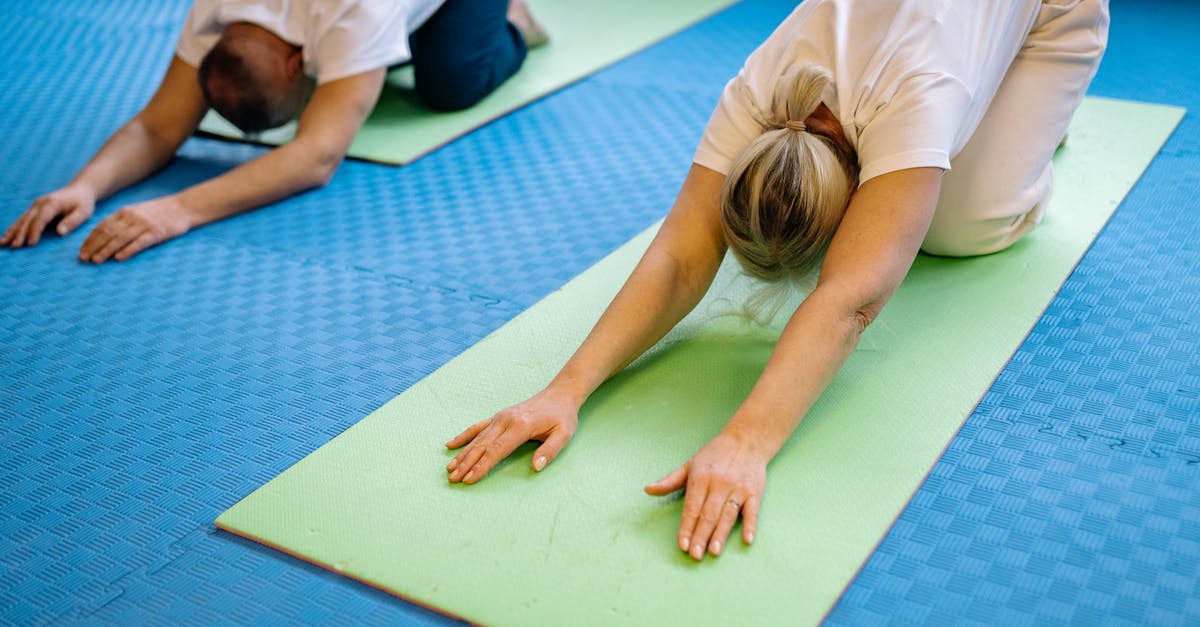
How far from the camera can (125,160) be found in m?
3.02

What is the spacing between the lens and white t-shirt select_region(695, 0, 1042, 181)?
1802 mm

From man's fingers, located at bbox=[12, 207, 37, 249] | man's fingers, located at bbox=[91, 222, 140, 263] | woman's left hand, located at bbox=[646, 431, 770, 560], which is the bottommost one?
woman's left hand, located at bbox=[646, 431, 770, 560]

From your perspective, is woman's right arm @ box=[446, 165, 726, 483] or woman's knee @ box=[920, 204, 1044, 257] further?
woman's knee @ box=[920, 204, 1044, 257]

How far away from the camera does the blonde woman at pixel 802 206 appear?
5.57 feet

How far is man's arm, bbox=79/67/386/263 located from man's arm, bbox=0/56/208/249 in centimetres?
21

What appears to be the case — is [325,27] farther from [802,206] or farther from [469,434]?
[802,206]

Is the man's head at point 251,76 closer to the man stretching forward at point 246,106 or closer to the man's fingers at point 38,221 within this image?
the man stretching forward at point 246,106

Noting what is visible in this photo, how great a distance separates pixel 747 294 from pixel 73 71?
119 inches

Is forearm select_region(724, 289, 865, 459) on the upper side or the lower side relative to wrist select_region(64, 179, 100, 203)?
lower

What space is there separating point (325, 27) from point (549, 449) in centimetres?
165

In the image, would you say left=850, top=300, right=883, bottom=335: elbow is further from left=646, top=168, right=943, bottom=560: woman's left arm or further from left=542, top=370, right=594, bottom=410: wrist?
left=542, top=370, right=594, bottom=410: wrist

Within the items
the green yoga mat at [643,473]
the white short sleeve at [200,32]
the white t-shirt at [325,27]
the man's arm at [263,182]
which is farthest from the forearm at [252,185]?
the green yoga mat at [643,473]

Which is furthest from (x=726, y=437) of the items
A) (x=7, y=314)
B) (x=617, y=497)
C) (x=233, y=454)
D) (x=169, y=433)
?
(x=7, y=314)

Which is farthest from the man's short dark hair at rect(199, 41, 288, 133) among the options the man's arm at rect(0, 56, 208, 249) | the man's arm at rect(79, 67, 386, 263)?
the man's arm at rect(0, 56, 208, 249)
